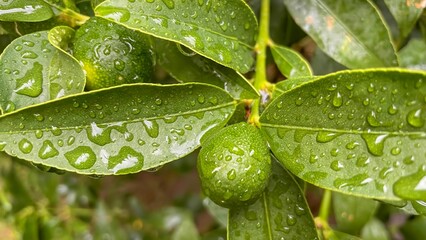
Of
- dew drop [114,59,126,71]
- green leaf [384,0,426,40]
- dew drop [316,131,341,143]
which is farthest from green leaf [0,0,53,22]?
green leaf [384,0,426,40]

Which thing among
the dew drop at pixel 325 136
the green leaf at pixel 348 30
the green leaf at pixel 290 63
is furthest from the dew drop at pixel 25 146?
the green leaf at pixel 348 30

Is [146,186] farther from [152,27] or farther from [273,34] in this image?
[152,27]

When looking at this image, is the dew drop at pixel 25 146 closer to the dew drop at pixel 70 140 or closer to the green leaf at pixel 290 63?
the dew drop at pixel 70 140

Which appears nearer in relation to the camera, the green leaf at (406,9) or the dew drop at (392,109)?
the dew drop at (392,109)

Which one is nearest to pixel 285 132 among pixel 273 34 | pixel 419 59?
pixel 273 34

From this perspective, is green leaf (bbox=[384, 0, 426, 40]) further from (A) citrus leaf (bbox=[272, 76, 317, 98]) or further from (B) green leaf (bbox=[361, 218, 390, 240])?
(B) green leaf (bbox=[361, 218, 390, 240])

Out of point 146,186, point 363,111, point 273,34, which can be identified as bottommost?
point 146,186

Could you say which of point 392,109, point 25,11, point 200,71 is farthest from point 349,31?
point 25,11
